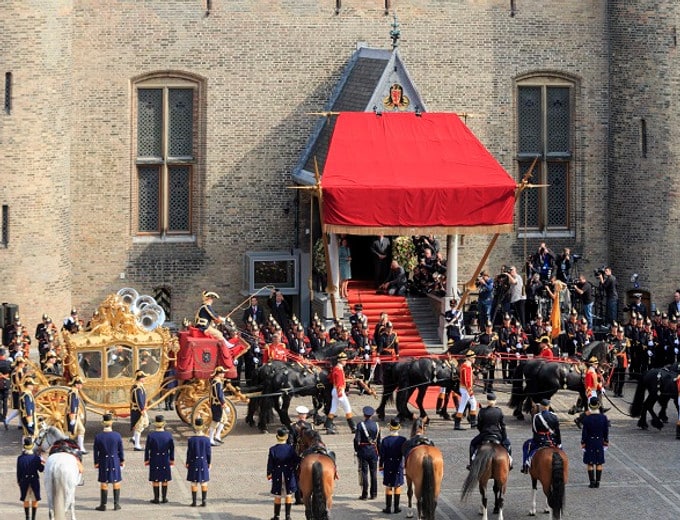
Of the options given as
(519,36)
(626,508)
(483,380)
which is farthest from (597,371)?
(519,36)

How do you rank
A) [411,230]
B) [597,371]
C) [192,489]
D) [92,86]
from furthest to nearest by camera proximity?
[92,86] → [411,230] → [597,371] → [192,489]

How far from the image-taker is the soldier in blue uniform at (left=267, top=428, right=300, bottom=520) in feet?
97.5

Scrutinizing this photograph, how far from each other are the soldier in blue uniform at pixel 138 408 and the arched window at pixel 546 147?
14862 mm

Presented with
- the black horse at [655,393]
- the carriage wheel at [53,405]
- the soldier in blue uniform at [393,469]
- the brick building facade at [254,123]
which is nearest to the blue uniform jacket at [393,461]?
the soldier in blue uniform at [393,469]

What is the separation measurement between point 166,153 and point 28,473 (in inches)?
652

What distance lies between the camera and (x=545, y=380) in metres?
36.6

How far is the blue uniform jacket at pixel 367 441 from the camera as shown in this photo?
31203 millimetres

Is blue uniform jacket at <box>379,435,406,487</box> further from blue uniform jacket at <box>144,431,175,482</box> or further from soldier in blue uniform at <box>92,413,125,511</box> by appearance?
soldier in blue uniform at <box>92,413,125,511</box>

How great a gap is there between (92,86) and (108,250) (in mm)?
3835

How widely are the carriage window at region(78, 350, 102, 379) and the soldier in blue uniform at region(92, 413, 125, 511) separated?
3.88 metres

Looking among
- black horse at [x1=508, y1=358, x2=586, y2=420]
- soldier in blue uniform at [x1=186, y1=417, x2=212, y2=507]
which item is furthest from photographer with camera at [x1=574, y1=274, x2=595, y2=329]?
soldier in blue uniform at [x1=186, y1=417, x2=212, y2=507]

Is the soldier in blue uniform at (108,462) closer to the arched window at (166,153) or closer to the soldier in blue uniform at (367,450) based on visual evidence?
the soldier in blue uniform at (367,450)

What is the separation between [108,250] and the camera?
1748 inches

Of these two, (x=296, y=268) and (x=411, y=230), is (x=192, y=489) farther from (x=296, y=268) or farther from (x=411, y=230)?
(x=296, y=268)
